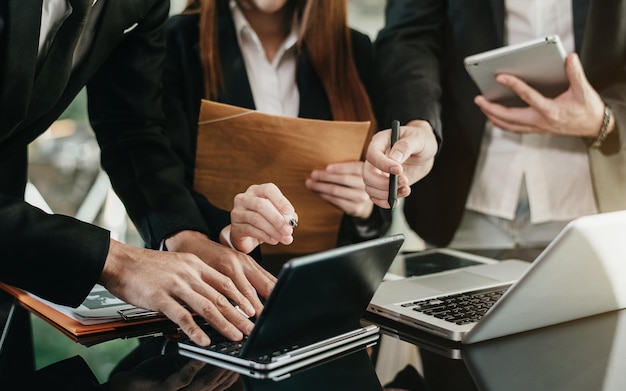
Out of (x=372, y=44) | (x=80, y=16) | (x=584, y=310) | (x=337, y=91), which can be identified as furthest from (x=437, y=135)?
(x=80, y=16)

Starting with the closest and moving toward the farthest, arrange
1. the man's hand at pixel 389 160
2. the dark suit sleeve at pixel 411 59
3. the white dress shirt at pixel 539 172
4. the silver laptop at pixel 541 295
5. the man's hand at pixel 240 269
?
the silver laptop at pixel 541 295, the man's hand at pixel 240 269, the man's hand at pixel 389 160, the dark suit sleeve at pixel 411 59, the white dress shirt at pixel 539 172

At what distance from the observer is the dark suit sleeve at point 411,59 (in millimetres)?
1380

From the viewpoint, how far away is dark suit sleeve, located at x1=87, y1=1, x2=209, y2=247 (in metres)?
1.12

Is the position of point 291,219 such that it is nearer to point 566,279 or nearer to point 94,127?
point 566,279

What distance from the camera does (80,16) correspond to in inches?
36.0

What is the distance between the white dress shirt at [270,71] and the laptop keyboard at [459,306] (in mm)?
661

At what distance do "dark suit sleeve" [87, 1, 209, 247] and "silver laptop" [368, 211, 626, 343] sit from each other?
0.38m

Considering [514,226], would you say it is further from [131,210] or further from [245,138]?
[131,210]

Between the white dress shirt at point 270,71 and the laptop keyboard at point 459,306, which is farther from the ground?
the white dress shirt at point 270,71

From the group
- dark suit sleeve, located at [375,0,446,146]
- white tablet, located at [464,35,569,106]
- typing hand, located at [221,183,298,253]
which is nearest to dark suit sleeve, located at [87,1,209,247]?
typing hand, located at [221,183,298,253]

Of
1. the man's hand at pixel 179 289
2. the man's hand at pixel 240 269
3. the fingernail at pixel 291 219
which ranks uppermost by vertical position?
A: the fingernail at pixel 291 219

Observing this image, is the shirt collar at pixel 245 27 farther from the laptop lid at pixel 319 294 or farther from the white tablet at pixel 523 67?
the laptop lid at pixel 319 294

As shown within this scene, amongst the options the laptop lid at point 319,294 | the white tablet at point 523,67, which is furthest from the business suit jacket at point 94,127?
the white tablet at point 523,67

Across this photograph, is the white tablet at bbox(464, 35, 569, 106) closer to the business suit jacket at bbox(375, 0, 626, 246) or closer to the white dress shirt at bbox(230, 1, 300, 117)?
the business suit jacket at bbox(375, 0, 626, 246)
